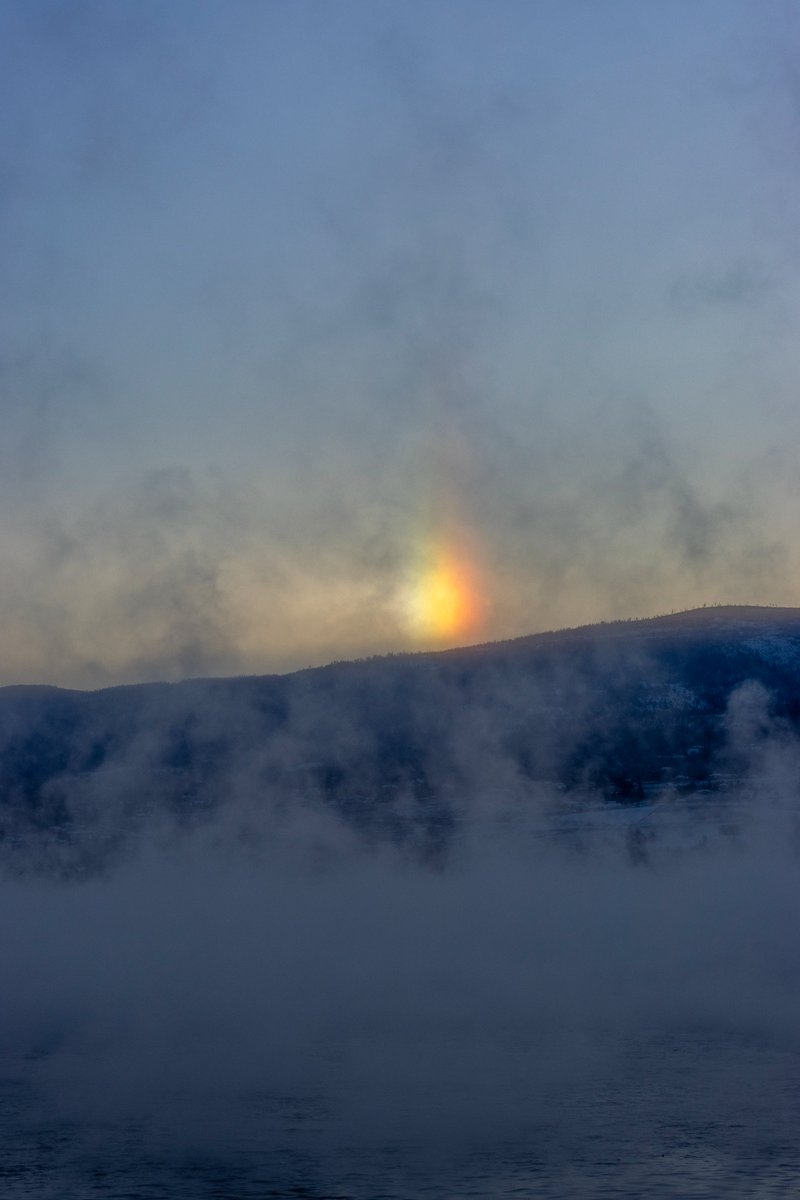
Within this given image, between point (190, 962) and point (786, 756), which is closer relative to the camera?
point (190, 962)

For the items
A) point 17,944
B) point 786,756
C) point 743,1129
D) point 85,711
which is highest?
point 85,711

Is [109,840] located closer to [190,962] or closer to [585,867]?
[190,962]

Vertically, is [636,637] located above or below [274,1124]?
above

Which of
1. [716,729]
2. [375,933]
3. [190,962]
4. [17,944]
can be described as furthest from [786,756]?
[17,944]

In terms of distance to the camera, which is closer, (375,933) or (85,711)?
(375,933)

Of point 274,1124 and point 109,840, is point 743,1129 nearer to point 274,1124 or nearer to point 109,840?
point 274,1124

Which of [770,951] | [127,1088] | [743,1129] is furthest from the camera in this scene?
[770,951]

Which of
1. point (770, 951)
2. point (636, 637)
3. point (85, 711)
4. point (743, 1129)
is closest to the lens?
point (743, 1129)

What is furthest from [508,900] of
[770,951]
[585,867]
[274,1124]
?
[274,1124]

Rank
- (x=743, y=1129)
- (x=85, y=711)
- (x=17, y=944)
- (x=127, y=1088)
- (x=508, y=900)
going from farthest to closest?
(x=85, y=711), (x=508, y=900), (x=17, y=944), (x=127, y=1088), (x=743, y=1129)
